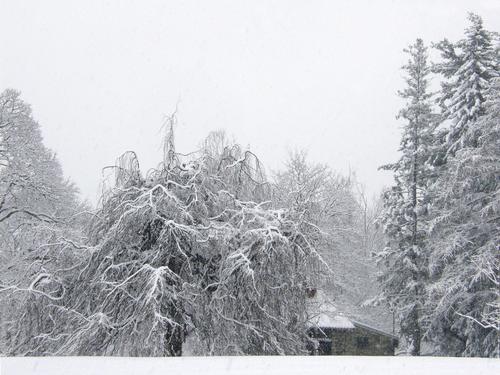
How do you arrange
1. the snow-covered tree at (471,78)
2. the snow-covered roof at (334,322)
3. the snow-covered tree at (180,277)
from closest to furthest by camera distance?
the snow-covered tree at (180,277) < the snow-covered tree at (471,78) < the snow-covered roof at (334,322)

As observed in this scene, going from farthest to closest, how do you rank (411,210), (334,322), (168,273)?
(411,210) → (334,322) → (168,273)

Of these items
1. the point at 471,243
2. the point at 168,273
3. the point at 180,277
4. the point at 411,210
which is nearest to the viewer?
the point at 168,273

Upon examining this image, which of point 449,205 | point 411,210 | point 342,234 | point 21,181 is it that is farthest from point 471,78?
point 21,181

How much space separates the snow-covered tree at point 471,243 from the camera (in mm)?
15125

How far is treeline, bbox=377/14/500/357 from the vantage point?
1548 cm

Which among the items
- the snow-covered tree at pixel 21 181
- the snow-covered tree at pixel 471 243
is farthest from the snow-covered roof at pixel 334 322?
the snow-covered tree at pixel 21 181

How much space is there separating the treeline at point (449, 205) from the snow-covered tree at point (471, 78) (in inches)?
1.5

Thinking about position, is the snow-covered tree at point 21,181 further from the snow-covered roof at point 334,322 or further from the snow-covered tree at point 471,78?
the snow-covered tree at point 471,78

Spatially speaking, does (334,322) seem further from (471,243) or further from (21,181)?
(21,181)

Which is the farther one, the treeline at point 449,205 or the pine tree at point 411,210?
the pine tree at point 411,210
